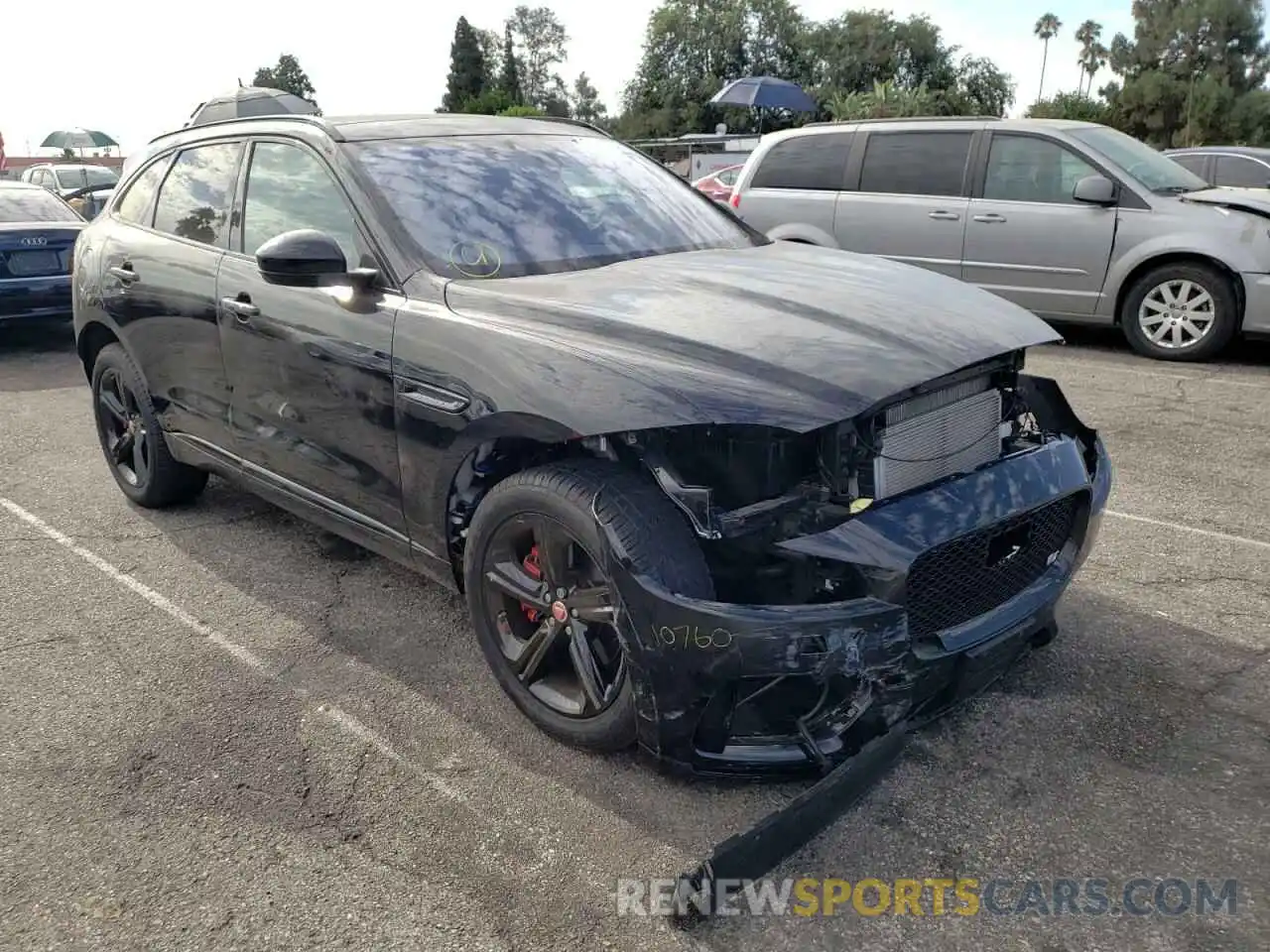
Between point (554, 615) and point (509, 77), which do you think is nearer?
point (554, 615)

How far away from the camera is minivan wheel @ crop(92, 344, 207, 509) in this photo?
4.63m

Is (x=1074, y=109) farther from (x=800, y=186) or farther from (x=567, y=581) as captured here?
(x=567, y=581)

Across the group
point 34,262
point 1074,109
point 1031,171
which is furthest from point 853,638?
point 1074,109

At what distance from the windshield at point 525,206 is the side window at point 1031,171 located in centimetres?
501

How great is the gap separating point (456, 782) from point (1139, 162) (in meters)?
7.63

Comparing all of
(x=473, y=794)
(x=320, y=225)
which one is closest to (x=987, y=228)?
(x=320, y=225)

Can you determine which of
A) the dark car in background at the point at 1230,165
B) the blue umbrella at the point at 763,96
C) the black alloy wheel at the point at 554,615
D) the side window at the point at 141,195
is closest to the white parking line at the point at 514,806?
the black alloy wheel at the point at 554,615

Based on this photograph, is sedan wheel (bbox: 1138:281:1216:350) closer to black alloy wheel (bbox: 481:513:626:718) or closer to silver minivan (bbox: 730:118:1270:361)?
silver minivan (bbox: 730:118:1270:361)

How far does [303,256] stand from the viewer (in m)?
3.10

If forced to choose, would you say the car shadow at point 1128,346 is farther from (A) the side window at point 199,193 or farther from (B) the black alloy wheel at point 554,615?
(B) the black alloy wheel at point 554,615

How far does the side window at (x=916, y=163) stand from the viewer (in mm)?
8430

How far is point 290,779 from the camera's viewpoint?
2.82m

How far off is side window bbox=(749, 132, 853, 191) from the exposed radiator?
6503 millimetres
